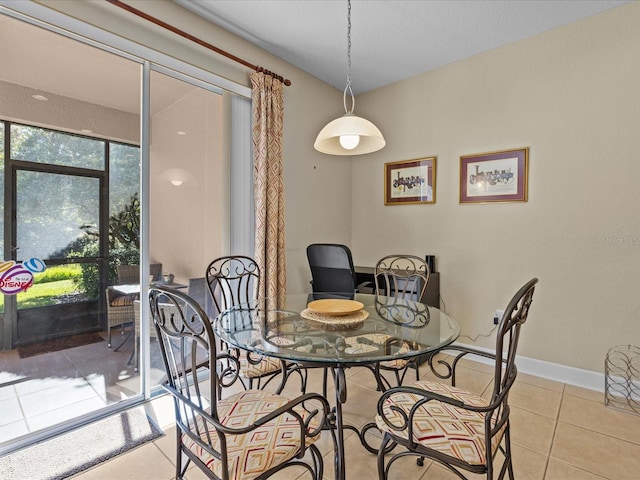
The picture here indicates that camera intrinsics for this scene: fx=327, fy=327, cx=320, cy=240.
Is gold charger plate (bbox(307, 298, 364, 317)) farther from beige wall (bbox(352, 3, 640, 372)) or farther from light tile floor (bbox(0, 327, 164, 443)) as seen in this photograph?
beige wall (bbox(352, 3, 640, 372))

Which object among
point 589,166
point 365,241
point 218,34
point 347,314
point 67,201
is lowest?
point 347,314

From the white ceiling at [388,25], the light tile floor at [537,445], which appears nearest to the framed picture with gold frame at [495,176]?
the white ceiling at [388,25]

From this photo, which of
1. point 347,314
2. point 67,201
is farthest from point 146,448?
point 67,201

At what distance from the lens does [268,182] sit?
8.92ft

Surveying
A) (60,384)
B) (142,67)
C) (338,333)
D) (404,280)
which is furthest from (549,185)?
(60,384)

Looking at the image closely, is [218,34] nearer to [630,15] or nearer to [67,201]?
[67,201]

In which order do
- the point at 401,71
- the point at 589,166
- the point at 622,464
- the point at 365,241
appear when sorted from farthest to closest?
the point at 365,241, the point at 401,71, the point at 589,166, the point at 622,464

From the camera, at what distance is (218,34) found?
98.2 inches

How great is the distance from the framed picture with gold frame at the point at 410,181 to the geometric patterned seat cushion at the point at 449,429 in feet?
7.26

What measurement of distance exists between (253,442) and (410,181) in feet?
9.32

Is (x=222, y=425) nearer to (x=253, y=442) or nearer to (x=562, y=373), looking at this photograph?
(x=253, y=442)

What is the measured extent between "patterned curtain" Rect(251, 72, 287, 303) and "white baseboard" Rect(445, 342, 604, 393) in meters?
2.13

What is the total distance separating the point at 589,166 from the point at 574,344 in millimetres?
1355

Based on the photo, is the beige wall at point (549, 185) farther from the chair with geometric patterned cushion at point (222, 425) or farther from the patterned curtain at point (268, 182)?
the chair with geometric patterned cushion at point (222, 425)
